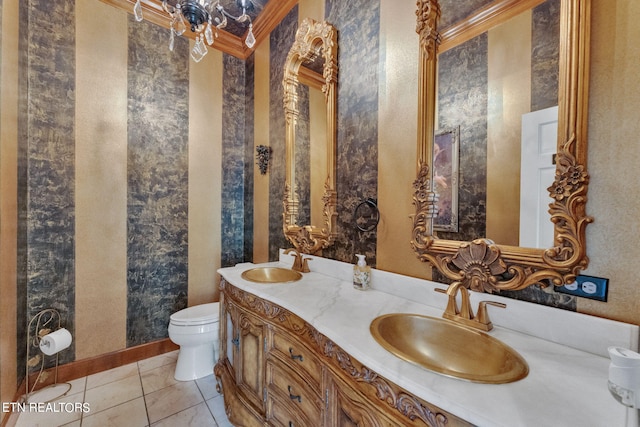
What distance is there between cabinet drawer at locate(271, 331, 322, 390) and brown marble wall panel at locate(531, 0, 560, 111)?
124 centimetres

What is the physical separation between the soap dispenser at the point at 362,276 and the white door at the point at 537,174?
2.24ft

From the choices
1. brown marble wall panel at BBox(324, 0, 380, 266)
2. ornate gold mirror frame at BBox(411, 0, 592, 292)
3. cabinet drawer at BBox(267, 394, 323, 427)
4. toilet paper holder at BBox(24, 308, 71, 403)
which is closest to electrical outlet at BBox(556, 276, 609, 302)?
ornate gold mirror frame at BBox(411, 0, 592, 292)

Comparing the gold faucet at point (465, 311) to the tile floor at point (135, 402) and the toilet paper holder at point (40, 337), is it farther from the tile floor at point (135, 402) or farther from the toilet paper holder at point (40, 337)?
the toilet paper holder at point (40, 337)

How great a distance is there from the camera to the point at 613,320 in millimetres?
732

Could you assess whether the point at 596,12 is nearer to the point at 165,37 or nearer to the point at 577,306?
the point at 577,306

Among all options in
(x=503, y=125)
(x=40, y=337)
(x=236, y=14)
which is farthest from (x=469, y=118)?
(x=40, y=337)

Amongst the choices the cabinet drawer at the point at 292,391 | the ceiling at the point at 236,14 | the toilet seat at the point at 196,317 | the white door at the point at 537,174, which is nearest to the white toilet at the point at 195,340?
the toilet seat at the point at 196,317

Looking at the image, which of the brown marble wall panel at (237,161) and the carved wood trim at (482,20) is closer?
the carved wood trim at (482,20)

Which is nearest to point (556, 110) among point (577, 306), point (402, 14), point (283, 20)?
point (577, 306)

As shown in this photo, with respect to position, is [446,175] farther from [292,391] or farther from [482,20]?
[292,391]

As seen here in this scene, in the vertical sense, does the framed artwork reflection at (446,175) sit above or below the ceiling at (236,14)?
below

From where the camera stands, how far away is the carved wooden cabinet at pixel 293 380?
672 millimetres

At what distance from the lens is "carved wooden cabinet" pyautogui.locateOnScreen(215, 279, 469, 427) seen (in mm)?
672

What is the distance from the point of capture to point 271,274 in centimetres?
182
